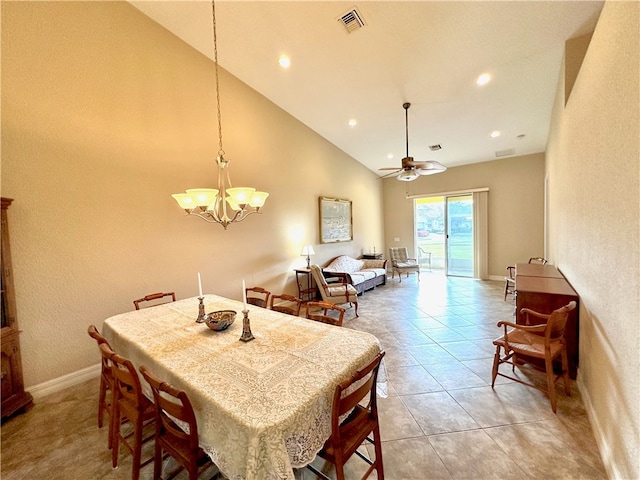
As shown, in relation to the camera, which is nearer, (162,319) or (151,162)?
(162,319)

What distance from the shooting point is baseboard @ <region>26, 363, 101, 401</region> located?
2322 millimetres

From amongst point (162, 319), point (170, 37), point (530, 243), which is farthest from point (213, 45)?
point (530, 243)

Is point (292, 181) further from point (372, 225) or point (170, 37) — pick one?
point (372, 225)

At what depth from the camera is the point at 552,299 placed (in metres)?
2.48

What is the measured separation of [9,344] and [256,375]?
2.29 metres

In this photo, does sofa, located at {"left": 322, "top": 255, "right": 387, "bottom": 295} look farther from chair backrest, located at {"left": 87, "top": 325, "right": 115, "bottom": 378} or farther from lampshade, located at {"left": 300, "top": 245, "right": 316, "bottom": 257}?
chair backrest, located at {"left": 87, "top": 325, "right": 115, "bottom": 378}

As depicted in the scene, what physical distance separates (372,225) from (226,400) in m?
6.92

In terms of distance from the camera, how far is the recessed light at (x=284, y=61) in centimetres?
334

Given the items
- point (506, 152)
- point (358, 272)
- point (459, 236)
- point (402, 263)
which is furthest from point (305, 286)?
point (506, 152)

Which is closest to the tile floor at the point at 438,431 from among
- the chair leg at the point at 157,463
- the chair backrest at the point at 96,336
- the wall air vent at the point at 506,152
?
the chair leg at the point at 157,463

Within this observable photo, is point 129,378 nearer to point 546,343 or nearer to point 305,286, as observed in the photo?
point 546,343

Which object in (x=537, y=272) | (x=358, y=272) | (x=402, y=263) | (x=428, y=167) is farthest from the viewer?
(x=402, y=263)

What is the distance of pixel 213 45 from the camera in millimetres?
3367

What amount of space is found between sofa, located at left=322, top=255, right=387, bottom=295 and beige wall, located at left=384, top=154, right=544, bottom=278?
8.86ft
